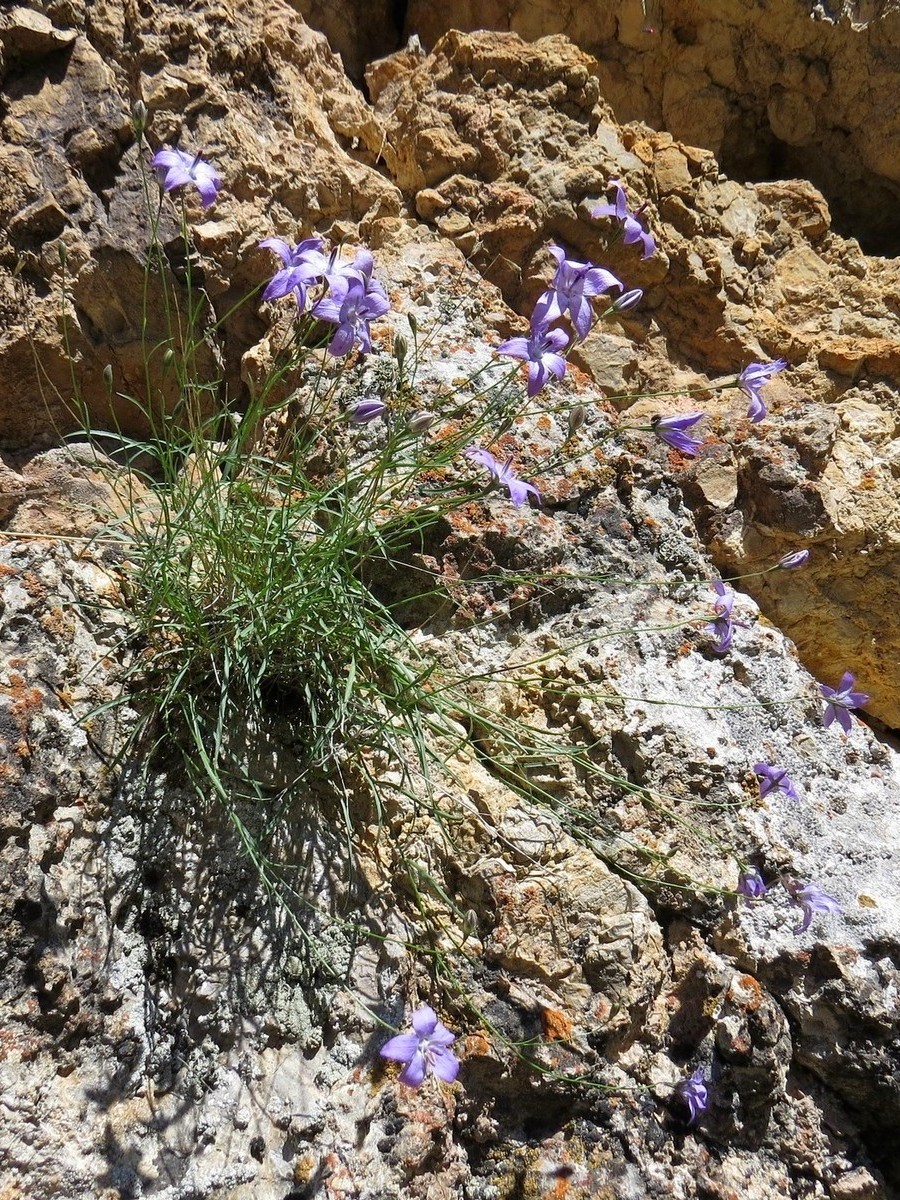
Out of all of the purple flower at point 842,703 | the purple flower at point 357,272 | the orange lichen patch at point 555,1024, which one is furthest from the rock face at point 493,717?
the purple flower at point 357,272

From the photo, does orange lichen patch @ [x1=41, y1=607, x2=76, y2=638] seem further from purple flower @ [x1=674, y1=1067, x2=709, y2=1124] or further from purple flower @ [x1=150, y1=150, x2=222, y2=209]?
purple flower @ [x1=674, y1=1067, x2=709, y2=1124]

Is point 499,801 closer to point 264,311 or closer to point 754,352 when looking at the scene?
point 264,311

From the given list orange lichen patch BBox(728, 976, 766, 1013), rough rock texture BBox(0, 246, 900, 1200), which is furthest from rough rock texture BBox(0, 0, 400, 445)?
orange lichen patch BBox(728, 976, 766, 1013)

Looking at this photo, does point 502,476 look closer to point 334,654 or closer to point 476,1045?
point 334,654

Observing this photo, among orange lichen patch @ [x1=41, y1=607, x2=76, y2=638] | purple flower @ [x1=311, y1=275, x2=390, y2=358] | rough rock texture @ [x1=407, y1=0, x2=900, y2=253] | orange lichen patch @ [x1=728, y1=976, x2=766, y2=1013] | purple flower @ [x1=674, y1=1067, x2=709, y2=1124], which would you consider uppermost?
rough rock texture @ [x1=407, y1=0, x2=900, y2=253]

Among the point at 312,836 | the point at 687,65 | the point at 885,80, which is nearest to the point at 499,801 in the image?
the point at 312,836

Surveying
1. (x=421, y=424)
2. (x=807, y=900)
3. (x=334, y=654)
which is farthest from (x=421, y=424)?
(x=807, y=900)

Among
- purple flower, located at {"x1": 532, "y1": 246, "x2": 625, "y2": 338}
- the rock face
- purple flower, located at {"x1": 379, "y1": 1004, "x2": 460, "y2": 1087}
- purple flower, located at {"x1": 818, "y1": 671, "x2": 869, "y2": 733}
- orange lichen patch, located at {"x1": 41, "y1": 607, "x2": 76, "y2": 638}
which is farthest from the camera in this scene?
purple flower, located at {"x1": 818, "y1": 671, "x2": 869, "y2": 733}
